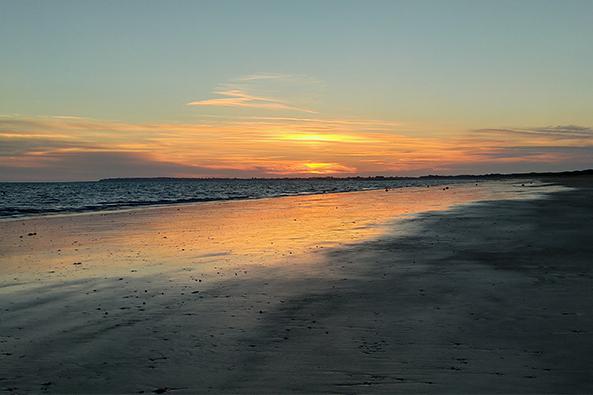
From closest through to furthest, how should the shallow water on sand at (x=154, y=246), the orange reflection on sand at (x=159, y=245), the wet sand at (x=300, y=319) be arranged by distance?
the wet sand at (x=300, y=319)
the shallow water on sand at (x=154, y=246)
the orange reflection on sand at (x=159, y=245)

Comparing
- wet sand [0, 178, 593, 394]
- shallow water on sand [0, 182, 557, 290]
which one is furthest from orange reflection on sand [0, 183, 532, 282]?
wet sand [0, 178, 593, 394]

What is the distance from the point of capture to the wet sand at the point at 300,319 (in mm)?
6254

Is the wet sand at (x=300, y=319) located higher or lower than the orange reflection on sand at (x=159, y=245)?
higher

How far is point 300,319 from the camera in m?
8.80

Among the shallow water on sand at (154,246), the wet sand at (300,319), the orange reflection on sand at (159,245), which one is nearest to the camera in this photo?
the wet sand at (300,319)

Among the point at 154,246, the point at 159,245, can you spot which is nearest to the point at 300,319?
the point at 154,246

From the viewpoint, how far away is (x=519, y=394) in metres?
5.68

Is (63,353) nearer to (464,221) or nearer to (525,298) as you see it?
(525,298)

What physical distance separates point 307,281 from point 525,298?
15.0 ft

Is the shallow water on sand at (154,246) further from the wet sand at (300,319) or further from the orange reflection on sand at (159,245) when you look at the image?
the wet sand at (300,319)

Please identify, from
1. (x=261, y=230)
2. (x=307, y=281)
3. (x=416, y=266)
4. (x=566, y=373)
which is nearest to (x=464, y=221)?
(x=261, y=230)

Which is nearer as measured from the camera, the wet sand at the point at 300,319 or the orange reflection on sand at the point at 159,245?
the wet sand at the point at 300,319

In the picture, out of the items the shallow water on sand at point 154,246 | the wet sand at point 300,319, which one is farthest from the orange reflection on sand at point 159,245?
the wet sand at point 300,319

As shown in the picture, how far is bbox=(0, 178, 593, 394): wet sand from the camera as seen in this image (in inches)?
246
